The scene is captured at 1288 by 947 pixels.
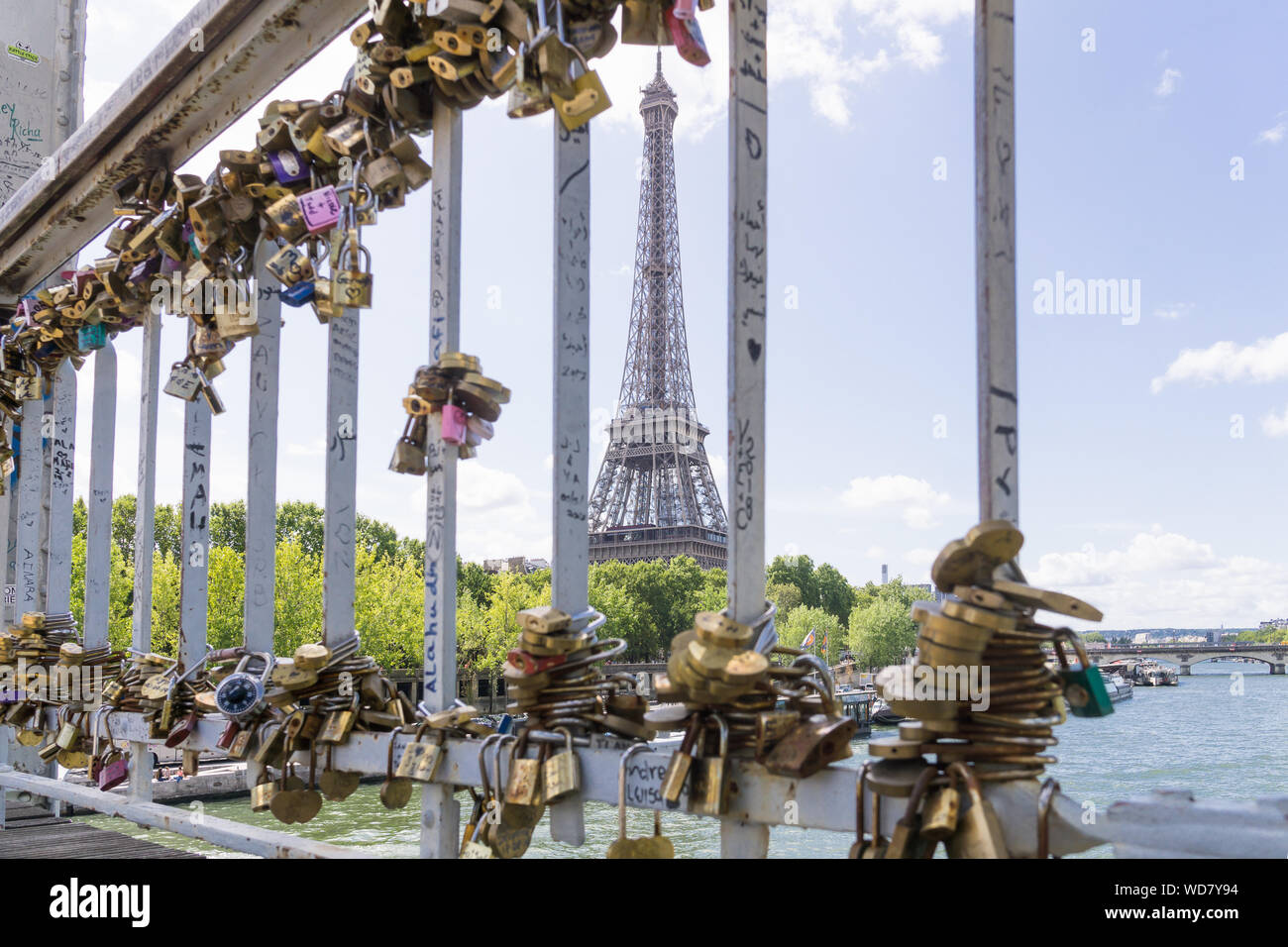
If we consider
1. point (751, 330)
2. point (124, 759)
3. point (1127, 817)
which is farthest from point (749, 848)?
point (124, 759)

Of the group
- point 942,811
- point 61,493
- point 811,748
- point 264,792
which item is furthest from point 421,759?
point 61,493

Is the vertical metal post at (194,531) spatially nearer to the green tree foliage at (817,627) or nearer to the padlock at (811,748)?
the padlock at (811,748)

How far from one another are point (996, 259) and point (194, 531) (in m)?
2.94

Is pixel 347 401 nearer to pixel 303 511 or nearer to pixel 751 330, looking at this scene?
pixel 751 330

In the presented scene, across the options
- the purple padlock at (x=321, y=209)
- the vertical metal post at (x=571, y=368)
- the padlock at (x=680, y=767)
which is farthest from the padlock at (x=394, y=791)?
the purple padlock at (x=321, y=209)

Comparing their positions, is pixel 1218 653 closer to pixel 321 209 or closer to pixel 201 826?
pixel 201 826

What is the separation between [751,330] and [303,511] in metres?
35.3

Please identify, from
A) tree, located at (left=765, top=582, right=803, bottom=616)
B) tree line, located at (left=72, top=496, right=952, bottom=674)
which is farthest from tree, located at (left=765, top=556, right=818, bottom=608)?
tree, located at (left=765, top=582, right=803, bottom=616)

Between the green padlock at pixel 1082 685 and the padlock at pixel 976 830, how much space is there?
17 cm

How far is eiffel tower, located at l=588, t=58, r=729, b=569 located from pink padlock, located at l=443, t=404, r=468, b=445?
43.5 metres

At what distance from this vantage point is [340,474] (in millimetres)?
2695

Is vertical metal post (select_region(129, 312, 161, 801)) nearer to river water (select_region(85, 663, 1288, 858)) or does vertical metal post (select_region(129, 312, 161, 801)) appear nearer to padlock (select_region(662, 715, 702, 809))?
river water (select_region(85, 663, 1288, 858))

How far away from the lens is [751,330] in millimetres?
1610
